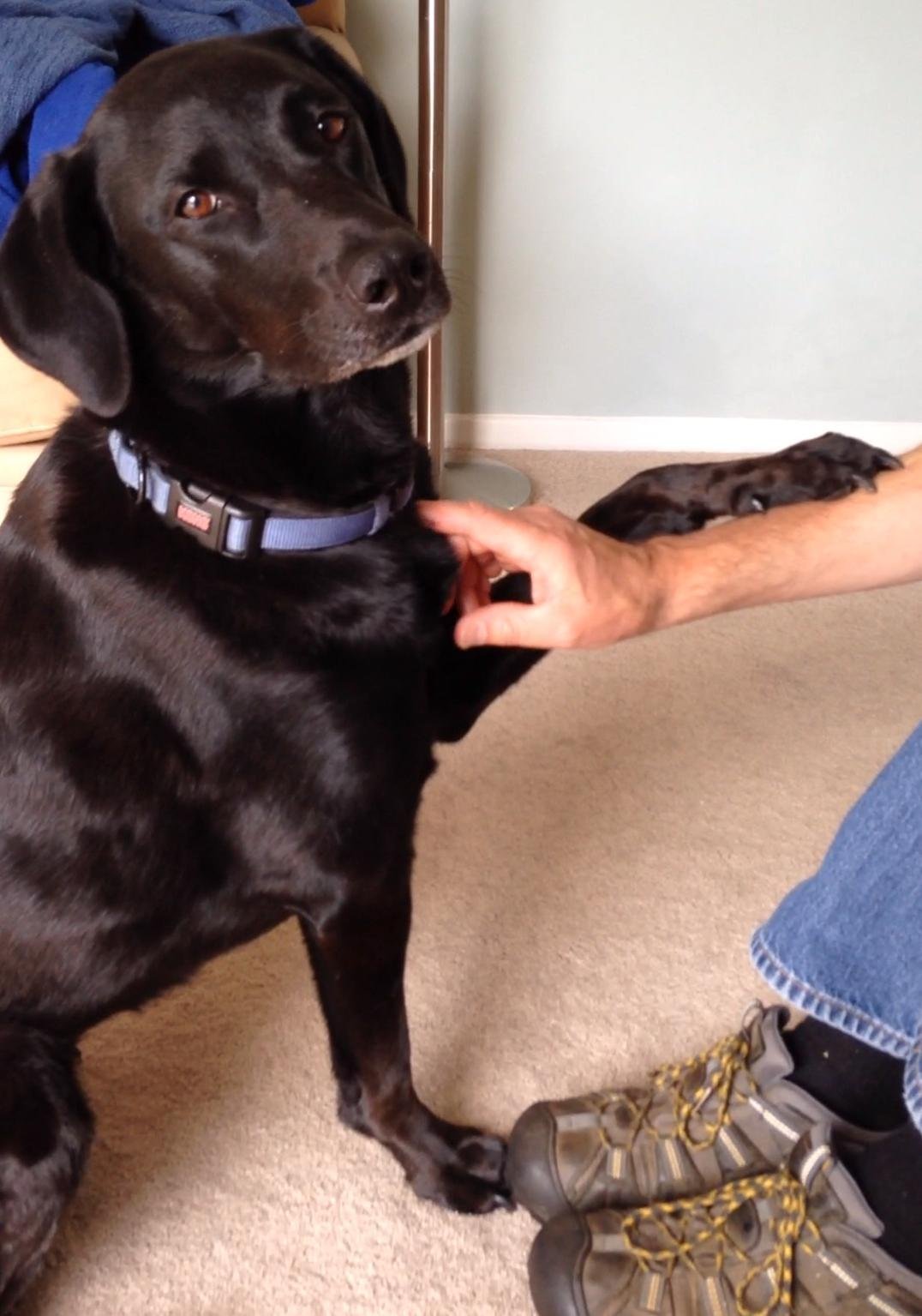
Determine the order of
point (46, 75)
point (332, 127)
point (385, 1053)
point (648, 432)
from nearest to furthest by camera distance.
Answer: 1. point (332, 127)
2. point (385, 1053)
3. point (46, 75)
4. point (648, 432)

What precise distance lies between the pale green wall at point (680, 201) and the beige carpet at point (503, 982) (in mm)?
826

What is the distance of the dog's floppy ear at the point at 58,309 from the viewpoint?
2.85 ft

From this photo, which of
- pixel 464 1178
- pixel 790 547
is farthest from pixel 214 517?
pixel 464 1178

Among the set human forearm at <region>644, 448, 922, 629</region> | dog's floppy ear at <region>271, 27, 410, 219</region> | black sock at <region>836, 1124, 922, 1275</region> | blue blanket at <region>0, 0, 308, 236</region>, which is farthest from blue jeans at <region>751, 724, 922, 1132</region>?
blue blanket at <region>0, 0, 308, 236</region>

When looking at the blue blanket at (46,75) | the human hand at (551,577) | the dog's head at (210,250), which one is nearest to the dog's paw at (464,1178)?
the human hand at (551,577)

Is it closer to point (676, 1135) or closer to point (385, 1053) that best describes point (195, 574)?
point (385, 1053)

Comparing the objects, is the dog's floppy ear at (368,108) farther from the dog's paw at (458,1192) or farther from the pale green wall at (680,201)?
the pale green wall at (680,201)

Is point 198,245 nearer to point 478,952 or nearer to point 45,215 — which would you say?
point 45,215

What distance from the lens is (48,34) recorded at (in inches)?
54.1

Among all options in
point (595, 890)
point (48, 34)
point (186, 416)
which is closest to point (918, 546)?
point (595, 890)

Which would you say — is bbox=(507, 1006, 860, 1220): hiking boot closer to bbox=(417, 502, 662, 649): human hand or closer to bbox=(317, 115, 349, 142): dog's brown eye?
bbox=(417, 502, 662, 649): human hand

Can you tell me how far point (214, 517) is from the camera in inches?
36.1

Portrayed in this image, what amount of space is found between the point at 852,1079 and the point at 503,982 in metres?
0.45

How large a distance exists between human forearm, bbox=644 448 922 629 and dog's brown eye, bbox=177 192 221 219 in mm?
483
